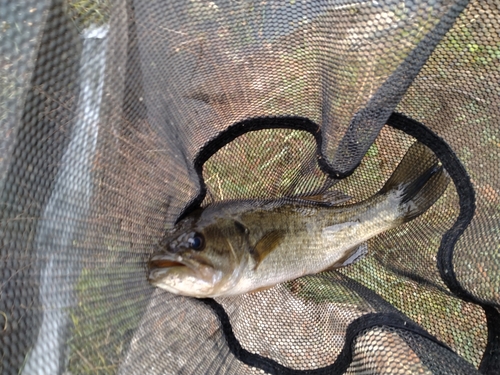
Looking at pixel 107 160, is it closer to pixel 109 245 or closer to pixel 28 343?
pixel 109 245

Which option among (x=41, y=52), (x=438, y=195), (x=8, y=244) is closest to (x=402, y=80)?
(x=438, y=195)

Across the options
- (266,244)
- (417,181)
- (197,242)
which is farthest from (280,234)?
(417,181)

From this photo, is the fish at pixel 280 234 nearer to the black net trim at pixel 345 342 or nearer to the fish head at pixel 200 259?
the fish head at pixel 200 259

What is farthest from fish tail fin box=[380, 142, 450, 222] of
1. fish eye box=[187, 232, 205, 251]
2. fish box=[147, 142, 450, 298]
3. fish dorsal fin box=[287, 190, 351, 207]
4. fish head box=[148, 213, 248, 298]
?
fish eye box=[187, 232, 205, 251]

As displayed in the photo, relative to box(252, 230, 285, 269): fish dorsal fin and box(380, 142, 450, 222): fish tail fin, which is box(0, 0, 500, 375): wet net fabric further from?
box(252, 230, 285, 269): fish dorsal fin

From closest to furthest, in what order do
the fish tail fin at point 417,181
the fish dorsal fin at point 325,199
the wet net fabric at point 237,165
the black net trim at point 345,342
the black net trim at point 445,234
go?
the wet net fabric at point 237,165, the black net trim at point 345,342, the black net trim at point 445,234, the fish tail fin at point 417,181, the fish dorsal fin at point 325,199

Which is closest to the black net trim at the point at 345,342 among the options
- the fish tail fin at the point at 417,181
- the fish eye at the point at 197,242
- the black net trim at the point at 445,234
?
the black net trim at the point at 445,234
